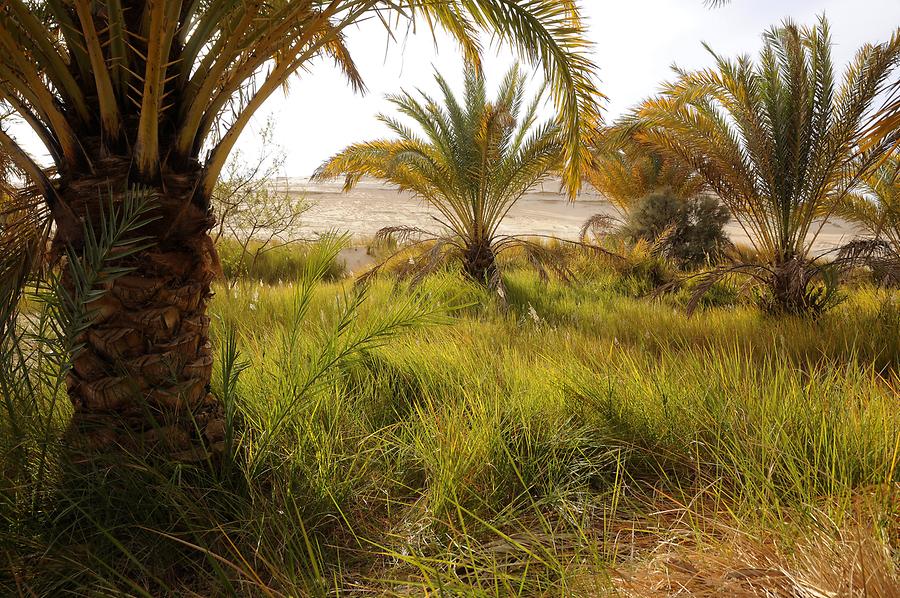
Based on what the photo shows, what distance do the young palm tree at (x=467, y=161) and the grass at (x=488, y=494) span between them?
493cm

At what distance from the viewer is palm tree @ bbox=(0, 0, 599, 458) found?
1821mm

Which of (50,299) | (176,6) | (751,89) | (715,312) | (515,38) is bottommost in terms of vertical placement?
(715,312)

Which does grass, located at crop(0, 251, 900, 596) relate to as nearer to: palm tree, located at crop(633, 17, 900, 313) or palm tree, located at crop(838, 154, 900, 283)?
palm tree, located at crop(633, 17, 900, 313)

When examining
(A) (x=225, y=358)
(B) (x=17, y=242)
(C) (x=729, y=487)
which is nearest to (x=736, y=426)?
(C) (x=729, y=487)

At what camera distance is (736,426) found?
2271 millimetres

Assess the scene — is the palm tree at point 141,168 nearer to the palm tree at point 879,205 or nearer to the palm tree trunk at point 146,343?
the palm tree trunk at point 146,343

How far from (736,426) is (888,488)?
62 centimetres

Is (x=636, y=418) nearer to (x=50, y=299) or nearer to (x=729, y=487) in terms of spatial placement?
(x=729, y=487)

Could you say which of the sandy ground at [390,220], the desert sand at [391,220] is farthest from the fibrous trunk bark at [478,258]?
the desert sand at [391,220]

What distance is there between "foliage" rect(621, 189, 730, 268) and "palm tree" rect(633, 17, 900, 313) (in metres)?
5.89

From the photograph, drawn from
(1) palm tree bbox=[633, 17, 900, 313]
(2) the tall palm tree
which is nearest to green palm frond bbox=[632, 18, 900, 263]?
(1) palm tree bbox=[633, 17, 900, 313]

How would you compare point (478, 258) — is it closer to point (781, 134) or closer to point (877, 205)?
point (781, 134)

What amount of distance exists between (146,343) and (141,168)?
24.5 inches

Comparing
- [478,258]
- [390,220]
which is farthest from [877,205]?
[390,220]
